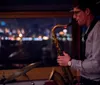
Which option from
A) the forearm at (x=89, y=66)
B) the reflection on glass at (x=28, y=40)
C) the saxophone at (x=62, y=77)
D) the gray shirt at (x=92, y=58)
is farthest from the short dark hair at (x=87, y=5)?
the reflection on glass at (x=28, y=40)

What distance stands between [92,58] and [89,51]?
0.33ft

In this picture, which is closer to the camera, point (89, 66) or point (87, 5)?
point (89, 66)

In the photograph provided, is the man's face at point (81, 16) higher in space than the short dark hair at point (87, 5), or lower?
lower

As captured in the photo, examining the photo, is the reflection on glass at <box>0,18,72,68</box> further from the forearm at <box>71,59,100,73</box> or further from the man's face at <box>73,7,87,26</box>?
the forearm at <box>71,59,100,73</box>

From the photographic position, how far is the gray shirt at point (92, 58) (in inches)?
67.5

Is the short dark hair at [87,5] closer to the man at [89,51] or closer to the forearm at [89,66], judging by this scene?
the man at [89,51]

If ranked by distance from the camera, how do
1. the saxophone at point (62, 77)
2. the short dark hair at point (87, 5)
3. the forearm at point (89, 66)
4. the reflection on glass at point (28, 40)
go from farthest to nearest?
the reflection on glass at point (28, 40) < the saxophone at point (62, 77) < the short dark hair at point (87, 5) < the forearm at point (89, 66)

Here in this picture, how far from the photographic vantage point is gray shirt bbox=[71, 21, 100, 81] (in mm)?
1715

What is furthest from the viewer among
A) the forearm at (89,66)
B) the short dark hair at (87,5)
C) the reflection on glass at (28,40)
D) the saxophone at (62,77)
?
the reflection on glass at (28,40)

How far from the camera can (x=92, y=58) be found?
1738 millimetres

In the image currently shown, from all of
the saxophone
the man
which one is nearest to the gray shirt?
the man

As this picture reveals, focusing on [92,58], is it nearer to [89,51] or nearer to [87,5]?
[89,51]

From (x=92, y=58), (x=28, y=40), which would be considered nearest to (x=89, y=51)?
(x=92, y=58)

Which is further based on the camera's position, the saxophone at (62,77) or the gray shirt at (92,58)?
the saxophone at (62,77)
